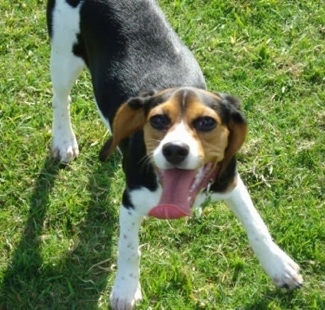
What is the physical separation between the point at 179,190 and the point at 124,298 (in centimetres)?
105

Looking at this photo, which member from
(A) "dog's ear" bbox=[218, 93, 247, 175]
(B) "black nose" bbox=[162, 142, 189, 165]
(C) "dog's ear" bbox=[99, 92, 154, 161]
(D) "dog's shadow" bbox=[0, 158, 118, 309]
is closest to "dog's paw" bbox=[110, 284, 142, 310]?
(D) "dog's shadow" bbox=[0, 158, 118, 309]

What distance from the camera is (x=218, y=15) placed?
6605 millimetres

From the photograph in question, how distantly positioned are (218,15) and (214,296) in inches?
101

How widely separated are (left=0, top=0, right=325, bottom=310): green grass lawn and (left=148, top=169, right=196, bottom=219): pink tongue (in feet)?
3.37

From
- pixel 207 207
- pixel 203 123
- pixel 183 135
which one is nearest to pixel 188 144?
pixel 183 135

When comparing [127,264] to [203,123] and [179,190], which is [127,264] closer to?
[179,190]

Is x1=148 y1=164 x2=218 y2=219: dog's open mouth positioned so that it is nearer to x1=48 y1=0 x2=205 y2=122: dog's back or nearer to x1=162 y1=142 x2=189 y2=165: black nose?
x1=162 y1=142 x2=189 y2=165: black nose

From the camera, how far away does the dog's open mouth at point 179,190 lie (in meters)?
4.05

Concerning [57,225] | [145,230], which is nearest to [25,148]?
[57,225]

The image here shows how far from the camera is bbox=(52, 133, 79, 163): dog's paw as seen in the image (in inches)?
222

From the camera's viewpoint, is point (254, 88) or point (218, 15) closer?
point (254, 88)

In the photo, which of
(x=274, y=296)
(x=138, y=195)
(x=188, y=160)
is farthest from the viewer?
(x=274, y=296)

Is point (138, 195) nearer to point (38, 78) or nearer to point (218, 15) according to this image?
point (38, 78)

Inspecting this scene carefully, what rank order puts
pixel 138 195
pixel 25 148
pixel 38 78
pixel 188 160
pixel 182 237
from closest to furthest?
pixel 188 160 < pixel 138 195 < pixel 182 237 < pixel 25 148 < pixel 38 78
